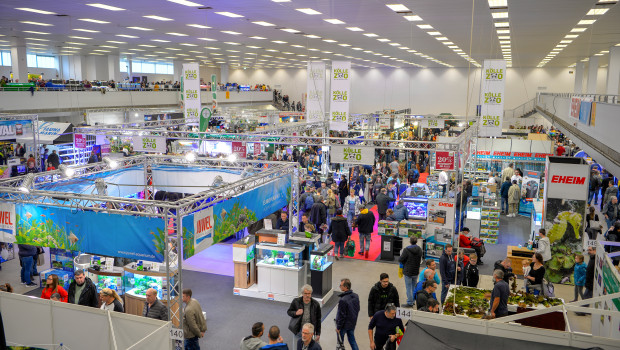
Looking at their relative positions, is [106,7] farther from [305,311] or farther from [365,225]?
[305,311]

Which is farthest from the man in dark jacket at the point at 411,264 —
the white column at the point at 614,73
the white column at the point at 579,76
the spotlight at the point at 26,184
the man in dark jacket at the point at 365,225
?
the white column at the point at 579,76

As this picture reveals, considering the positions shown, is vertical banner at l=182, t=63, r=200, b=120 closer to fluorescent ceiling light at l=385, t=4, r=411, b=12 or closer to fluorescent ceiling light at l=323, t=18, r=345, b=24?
fluorescent ceiling light at l=323, t=18, r=345, b=24

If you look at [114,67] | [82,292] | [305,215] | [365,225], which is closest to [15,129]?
[305,215]

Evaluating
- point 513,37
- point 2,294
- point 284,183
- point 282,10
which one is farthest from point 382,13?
point 2,294

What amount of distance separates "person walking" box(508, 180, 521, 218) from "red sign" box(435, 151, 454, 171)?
14.9ft

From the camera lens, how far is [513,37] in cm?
1580

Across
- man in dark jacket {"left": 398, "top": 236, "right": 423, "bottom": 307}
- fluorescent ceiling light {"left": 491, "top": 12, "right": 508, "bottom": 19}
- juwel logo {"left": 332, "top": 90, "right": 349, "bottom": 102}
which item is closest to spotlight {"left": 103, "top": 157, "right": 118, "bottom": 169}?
juwel logo {"left": 332, "top": 90, "right": 349, "bottom": 102}

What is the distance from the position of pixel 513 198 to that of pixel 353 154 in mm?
6180

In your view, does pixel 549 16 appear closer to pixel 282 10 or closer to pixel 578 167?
pixel 578 167

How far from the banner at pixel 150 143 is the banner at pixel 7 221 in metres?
7.13

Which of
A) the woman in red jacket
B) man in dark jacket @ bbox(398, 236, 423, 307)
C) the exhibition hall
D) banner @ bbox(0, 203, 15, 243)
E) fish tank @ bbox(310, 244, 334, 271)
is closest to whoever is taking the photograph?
the exhibition hall

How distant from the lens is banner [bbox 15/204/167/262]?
717 centimetres

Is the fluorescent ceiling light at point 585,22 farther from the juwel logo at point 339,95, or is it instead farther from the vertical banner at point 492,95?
the juwel logo at point 339,95

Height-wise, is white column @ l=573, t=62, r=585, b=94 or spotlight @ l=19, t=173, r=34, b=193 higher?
white column @ l=573, t=62, r=585, b=94
